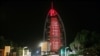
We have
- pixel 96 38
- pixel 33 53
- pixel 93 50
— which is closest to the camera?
pixel 93 50

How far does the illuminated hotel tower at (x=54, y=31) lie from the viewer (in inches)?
3211

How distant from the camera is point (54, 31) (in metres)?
83.5

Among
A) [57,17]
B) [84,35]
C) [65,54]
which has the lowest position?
[65,54]

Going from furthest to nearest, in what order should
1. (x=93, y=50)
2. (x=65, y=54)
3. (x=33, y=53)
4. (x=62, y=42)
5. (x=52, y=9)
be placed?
1. (x=33, y=53)
2. (x=52, y=9)
3. (x=62, y=42)
4. (x=65, y=54)
5. (x=93, y=50)

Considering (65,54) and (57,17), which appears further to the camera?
(57,17)

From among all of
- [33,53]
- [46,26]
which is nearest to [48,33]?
[46,26]

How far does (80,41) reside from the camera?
5972cm

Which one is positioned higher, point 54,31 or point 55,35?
point 54,31

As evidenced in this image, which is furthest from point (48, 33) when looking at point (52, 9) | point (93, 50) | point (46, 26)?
point (93, 50)

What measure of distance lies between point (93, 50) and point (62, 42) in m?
33.4

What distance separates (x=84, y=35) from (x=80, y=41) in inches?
66.2

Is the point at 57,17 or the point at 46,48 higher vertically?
the point at 57,17

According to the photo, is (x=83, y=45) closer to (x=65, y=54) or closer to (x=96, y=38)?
(x=96, y=38)

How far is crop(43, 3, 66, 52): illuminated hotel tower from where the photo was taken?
3211 inches
